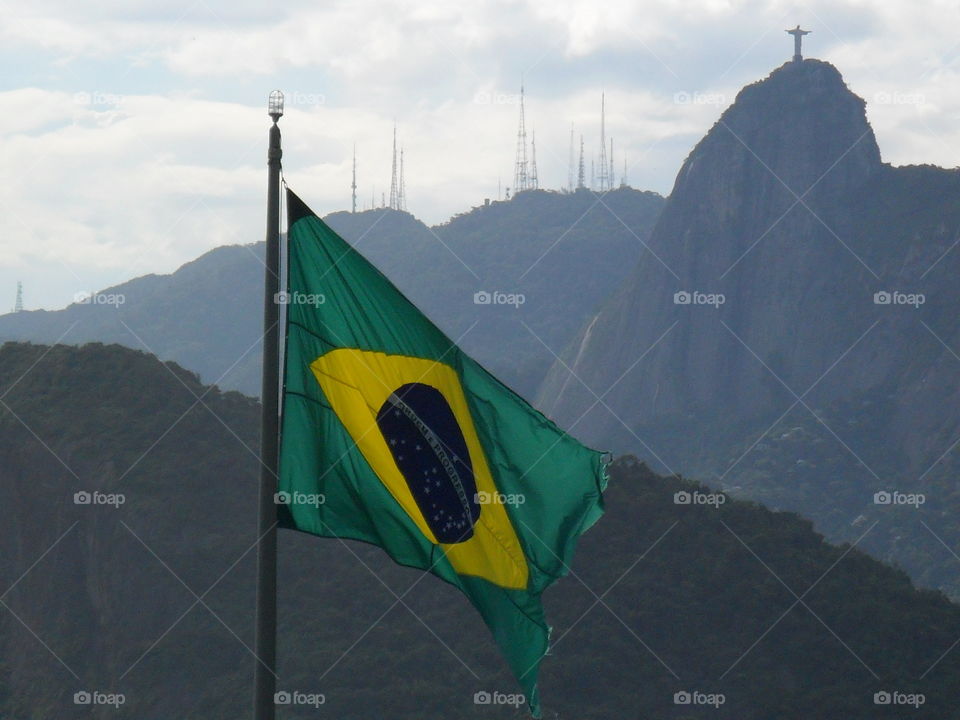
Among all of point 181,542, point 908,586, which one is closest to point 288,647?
point 181,542

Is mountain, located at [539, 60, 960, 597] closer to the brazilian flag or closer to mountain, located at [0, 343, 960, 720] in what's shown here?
mountain, located at [0, 343, 960, 720]

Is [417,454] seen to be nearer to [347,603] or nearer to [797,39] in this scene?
[347,603]

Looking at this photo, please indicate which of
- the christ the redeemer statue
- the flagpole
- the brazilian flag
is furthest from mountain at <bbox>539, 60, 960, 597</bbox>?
the flagpole

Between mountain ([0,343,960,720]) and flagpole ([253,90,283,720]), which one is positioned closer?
flagpole ([253,90,283,720])

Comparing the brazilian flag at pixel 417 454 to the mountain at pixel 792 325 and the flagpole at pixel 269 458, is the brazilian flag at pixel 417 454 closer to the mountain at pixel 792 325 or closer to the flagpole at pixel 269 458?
the flagpole at pixel 269 458

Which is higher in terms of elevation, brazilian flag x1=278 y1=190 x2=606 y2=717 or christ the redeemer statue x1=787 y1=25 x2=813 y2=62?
christ the redeemer statue x1=787 y1=25 x2=813 y2=62

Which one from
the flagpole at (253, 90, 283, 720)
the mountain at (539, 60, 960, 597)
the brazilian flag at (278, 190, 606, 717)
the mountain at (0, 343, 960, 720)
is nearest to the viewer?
the flagpole at (253, 90, 283, 720)

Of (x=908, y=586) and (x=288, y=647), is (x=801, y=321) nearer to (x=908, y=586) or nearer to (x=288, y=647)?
(x=908, y=586)

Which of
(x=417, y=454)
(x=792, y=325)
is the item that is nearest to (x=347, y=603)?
(x=417, y=454)
